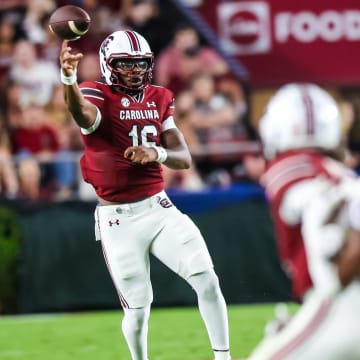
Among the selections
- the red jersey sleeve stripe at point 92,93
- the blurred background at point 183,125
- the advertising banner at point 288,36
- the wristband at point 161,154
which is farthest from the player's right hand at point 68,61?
the advertising banner at point 288,36

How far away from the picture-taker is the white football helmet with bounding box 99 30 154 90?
21.9ft

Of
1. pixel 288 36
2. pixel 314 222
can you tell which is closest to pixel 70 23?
pixel 314 222

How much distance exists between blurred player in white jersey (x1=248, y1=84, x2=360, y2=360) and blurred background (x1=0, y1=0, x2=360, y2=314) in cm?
648

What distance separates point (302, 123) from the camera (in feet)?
15.1

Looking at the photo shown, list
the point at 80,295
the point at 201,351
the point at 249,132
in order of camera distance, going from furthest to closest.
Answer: the point at 249,132 → the point at 80,295 → the point at 201,351

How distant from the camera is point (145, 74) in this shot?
675cm

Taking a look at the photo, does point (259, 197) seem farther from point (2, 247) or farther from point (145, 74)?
point (145, 74)

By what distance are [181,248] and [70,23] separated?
139cm

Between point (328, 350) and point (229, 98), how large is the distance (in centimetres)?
882

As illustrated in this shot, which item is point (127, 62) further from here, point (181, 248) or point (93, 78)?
point (93, 78)

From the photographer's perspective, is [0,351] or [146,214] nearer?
[146,214]

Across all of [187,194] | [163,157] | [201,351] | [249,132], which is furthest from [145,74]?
[249,132]

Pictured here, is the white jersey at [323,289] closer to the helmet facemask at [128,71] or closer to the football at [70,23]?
the helmet facemask at [128,71]

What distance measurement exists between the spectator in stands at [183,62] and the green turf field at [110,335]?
9.46 ft
